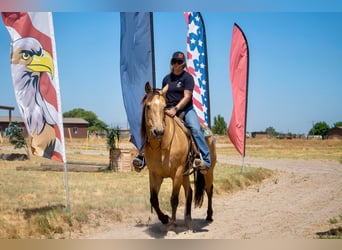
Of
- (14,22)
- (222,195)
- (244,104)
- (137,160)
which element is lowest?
(222,195)

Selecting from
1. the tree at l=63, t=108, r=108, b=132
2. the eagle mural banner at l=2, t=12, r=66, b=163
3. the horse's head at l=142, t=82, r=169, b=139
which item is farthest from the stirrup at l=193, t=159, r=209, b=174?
the tree at l=63, t=108, r=108, b=132

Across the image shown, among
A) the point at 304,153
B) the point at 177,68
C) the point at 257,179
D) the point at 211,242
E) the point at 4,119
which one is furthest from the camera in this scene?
the point at 4,119

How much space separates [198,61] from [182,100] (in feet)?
13.0

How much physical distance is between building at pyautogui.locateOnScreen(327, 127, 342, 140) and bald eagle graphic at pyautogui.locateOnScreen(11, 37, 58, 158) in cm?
594

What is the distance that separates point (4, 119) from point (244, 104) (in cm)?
1432

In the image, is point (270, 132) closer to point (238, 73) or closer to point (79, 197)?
point (238, 73)

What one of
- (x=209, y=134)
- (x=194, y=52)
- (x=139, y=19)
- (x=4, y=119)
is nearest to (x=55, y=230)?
(x=209, y=134)

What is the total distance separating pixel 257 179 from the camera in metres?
10.3

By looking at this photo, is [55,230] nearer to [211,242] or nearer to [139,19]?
[211,242]

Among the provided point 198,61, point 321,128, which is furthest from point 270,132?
point 198,61

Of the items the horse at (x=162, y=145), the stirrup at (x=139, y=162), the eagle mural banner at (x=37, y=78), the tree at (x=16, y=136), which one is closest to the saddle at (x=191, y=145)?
the horse at (x=162, y=145)

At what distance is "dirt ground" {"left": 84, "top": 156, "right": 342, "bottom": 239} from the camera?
548 centimetres

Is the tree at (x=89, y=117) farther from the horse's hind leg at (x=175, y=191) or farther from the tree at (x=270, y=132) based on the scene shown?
the horse's hind leg at (x=175, y=191)

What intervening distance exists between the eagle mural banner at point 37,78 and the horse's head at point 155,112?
5.46 ft
